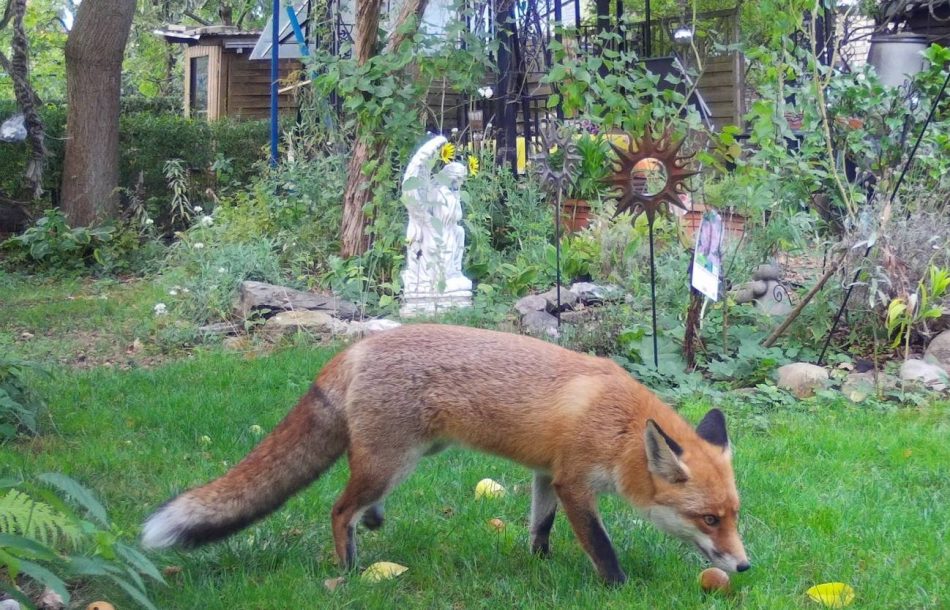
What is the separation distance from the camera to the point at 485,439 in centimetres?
425

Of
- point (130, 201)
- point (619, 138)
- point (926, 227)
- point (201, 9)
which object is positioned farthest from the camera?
point (201, 9)

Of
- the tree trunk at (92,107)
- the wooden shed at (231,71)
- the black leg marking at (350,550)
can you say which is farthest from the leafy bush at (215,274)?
the wooden shed at (231,71)

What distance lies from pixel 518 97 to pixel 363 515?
28.1ft

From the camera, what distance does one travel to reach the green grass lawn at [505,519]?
3971mm

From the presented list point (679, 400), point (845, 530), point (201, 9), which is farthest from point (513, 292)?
point (201, 9)

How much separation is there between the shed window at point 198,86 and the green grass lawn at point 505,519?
825 inches

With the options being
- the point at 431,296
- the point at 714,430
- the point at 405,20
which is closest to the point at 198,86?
the point at 405,20

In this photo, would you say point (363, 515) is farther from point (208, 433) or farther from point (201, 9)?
point (201, 9)

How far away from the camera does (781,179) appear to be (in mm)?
9078

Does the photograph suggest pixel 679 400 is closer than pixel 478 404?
No

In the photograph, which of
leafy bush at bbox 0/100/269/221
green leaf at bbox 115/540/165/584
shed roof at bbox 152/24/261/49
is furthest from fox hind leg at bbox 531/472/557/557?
shed roof at bbox 152/24/261/49

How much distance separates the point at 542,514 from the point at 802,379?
3.32 metres

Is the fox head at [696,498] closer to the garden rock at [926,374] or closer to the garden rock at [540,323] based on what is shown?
the garden rock at [926,374]

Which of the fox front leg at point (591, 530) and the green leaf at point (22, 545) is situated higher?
the green leaf at point (22, 545)
